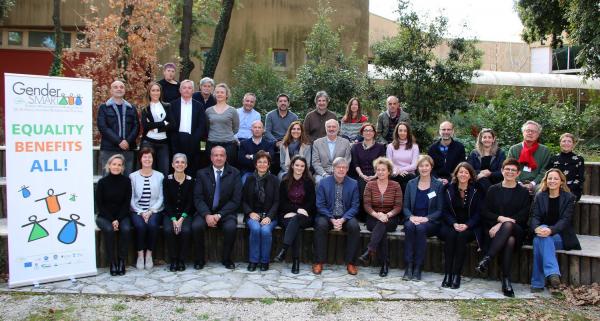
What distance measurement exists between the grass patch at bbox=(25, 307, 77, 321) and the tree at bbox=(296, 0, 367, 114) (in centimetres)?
754

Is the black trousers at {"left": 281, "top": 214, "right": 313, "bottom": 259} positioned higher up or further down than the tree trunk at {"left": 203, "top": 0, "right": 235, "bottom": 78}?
further down

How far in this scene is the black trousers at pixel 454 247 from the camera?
6.04m

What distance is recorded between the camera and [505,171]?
6.15 m

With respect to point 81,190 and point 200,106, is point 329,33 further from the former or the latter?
point 81,190

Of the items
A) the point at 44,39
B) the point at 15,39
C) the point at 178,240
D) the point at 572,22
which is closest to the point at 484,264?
the point at 178,240

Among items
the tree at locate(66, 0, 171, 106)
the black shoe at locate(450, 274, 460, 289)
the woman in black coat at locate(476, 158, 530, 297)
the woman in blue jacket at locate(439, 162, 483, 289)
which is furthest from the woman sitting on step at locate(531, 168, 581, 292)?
the tree at locate(66, 0, 171, 106)

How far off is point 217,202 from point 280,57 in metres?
9.86

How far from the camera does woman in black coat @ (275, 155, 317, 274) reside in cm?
673

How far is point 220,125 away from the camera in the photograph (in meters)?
7.55

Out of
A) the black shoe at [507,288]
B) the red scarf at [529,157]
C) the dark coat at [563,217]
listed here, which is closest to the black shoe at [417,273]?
the black shoe at [507,288]

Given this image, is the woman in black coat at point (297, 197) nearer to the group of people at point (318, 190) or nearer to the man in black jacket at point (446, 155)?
the group of people at point (318, 190)

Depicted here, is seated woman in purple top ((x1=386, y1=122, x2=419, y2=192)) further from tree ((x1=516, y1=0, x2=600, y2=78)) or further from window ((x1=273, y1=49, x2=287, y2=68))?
window ((x1=273, y1=49, x2=287, y2=68))

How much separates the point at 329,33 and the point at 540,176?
22.5 feet

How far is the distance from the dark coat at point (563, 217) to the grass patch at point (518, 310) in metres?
0.73
